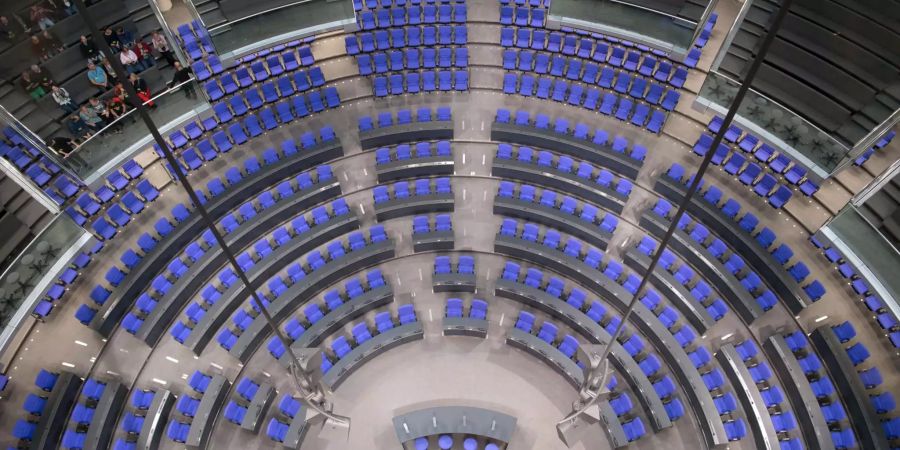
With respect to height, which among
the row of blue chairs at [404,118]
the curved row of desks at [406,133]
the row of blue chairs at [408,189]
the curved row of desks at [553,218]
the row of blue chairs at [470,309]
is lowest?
the row of blue chairs at [470,309]

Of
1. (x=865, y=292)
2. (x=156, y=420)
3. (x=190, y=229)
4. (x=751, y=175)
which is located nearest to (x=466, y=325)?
(x=156, y=420)

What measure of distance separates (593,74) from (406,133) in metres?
7.91

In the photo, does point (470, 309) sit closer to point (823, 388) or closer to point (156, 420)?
point (156, 420)

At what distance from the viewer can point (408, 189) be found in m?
20.0

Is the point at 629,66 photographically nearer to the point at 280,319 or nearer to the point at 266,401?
the point at 280,319

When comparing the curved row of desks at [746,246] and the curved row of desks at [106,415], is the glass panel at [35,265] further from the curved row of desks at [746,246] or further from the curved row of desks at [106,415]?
the curved row of desks at [746,246]

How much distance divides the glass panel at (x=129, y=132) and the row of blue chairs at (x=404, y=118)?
5.66m

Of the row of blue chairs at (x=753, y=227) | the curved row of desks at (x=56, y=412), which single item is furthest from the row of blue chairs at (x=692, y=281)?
the curved row of desks at (x=56, y=412)

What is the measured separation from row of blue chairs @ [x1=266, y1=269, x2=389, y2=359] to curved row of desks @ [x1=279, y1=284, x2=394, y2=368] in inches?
6.3

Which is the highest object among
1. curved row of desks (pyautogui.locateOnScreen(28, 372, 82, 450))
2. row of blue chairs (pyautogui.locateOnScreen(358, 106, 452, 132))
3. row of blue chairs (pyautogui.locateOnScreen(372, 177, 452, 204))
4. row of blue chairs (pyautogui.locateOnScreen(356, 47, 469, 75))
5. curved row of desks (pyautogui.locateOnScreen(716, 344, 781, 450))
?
row of blue chairs (pyautogui.locateOnScreen(356, 47, 469, 75))

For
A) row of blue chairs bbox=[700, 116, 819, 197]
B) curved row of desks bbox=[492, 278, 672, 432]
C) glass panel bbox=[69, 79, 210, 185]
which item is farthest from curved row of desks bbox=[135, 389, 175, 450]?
row of blue chairs bbox=[700, 116, 819, 197]

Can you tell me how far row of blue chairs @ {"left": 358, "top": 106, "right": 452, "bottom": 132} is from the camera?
20.3 metres

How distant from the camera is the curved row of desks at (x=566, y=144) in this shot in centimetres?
1955

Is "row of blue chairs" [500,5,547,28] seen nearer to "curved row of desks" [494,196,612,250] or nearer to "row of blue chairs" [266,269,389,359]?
"curved row of desks" [494,196,612,250]
